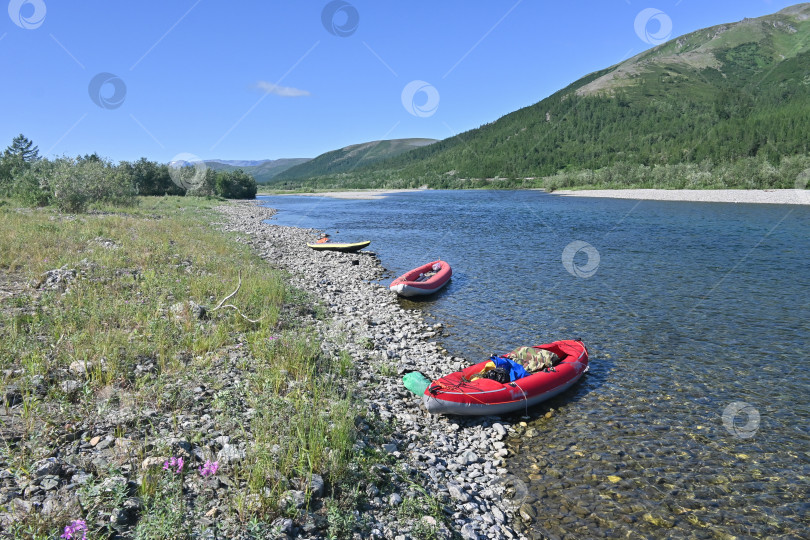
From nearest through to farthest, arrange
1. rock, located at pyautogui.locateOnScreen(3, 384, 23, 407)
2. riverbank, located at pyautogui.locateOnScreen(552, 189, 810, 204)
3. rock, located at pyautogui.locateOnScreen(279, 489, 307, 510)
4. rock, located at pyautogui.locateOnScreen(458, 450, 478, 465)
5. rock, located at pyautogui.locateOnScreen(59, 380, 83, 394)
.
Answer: rock, located at pyautogui.locateOnScreen(279, 489, 307, 510)
rock, located at pyautogui.locateOnScreen(3, 384, 23, 407)
rock, located at pyautogui.locateOnScreen(59, 380, 83, 394)
rock, located at pyautogui.locateOnScreen(458, 450, 478, 465)
riverbank, located at pyautogui.locateOnScreen(552, 189, 810, 204)

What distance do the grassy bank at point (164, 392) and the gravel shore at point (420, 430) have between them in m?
0.74

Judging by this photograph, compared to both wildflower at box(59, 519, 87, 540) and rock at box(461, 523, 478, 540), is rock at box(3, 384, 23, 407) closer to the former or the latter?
wildflower at box(59, 519, 87, 540)

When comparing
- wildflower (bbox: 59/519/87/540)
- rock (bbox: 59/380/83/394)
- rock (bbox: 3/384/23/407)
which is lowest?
wildflower (bbox: 59/519/87/540)

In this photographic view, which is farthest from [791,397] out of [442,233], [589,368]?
[442,233]

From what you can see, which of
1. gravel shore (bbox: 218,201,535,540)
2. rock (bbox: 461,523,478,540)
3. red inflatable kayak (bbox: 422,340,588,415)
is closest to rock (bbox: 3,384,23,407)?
gravel shore (bbox: 218,201,535,540)

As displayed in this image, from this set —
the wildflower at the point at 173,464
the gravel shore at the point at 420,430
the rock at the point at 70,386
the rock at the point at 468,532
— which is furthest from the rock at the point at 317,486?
the rock at the point at 70,386

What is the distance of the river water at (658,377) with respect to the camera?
23.2ft

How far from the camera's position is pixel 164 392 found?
25.3 feet

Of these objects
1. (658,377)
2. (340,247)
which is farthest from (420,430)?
(340,247)

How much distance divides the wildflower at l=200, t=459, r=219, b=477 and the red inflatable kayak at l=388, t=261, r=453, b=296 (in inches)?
531

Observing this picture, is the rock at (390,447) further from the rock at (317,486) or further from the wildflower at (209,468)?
the wildflower at (209,468)

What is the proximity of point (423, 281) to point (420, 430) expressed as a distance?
12.3 m

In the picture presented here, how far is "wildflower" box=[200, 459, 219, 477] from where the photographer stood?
5.58m

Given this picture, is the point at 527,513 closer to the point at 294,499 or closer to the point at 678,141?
the point at 294,499
